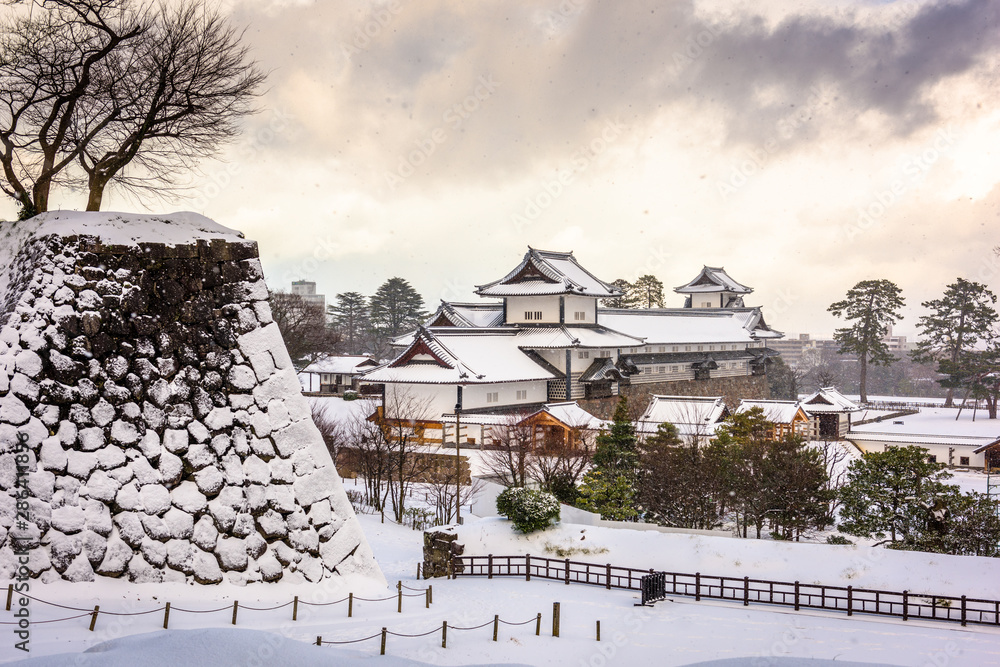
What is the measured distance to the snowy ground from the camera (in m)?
7.00


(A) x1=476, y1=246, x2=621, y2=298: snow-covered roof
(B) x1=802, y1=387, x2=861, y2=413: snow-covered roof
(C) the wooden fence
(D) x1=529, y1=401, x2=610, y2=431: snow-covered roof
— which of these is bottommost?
(C) the wooden fence

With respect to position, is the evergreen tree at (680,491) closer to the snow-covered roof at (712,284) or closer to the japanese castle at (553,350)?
the japanese castle at (553,350)

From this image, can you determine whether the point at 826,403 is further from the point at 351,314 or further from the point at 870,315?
the point at 351,314

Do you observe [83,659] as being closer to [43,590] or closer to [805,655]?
[43,590]

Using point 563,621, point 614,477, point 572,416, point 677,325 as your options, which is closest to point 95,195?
point 563,621

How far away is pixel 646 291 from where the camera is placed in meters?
73.4

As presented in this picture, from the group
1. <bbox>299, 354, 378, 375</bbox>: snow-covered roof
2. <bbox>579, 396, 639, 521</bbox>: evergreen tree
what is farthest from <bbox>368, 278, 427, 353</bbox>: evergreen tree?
<bbox>579, 396, 639, 521</bbox>: evergreen tree

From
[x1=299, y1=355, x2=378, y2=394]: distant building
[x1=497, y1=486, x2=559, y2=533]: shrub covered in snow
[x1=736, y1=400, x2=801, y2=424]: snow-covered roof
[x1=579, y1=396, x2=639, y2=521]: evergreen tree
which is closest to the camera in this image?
[x1=497, y1=486, x2=559, y2=533]: shrub covered in snow

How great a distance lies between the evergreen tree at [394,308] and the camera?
6994 centimetres

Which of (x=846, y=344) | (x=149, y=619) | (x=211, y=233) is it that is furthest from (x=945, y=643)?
(x=846, y=344)

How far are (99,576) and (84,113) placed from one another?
257 inches

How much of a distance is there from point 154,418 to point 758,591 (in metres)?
11.1

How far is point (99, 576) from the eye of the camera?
7.51 metres

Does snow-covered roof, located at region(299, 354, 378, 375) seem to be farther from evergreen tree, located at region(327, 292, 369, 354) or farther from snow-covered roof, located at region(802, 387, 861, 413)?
snow-covered roof, located at region(802, 387, 861, 413)
